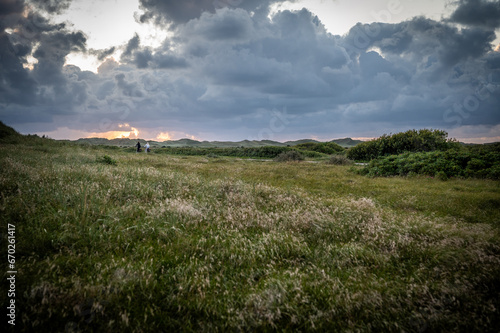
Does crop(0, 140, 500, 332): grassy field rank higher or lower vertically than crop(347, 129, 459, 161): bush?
lower

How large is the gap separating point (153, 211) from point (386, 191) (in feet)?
37.9

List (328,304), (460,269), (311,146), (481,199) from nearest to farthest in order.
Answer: (328,304) → (460,269) → (481,199) → (311,146)

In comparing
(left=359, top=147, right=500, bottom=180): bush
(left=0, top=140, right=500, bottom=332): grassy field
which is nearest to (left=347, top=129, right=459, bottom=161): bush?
(left=359, top=147, right=500, bottom=180): bush

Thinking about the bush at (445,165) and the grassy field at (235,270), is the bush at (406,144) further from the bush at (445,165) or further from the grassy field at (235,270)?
the grassy field at (235,270)

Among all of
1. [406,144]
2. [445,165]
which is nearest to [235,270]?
[445,165]

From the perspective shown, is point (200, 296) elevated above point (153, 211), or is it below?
below

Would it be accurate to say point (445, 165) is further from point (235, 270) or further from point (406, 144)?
point (235, 270)

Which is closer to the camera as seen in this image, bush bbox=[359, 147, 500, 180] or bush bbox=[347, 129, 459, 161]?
bush bbox=[359, 147, 500, 180]

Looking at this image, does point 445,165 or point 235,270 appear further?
point 445,165

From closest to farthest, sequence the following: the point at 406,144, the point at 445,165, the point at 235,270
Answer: the point at 235,270, the point at 445,165, the point at 406,144

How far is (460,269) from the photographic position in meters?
3.74

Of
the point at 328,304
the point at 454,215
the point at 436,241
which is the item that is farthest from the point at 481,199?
the point at 328,304

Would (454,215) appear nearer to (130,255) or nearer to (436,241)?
(436,241)

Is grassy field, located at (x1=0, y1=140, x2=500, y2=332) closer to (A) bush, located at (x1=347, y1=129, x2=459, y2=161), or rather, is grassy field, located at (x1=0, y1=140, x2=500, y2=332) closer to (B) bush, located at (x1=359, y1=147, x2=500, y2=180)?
(B) bush, located at (x1=359, y1=147, x2=500, y2=180)
